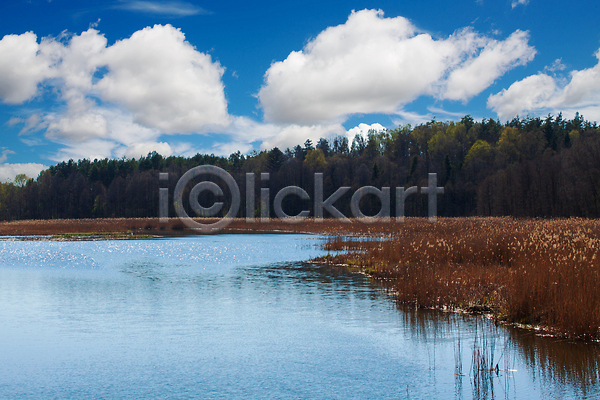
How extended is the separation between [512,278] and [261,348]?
24.0 feet

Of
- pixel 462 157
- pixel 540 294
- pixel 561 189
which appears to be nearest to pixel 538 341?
pixel 540 294

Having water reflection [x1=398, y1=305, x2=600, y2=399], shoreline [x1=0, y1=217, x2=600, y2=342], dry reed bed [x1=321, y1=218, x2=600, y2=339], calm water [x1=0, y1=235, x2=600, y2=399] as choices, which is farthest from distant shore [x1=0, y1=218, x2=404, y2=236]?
water reflection [x1=398, y1=305, x2=600, y2=399]

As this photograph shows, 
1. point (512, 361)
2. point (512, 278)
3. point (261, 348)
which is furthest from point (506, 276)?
point (261, 348)

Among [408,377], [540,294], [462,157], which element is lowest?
[408,377]

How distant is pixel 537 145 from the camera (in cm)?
9825

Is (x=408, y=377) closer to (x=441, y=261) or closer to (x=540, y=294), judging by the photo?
(x=540, y=294)

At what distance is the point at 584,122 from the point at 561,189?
8232cm

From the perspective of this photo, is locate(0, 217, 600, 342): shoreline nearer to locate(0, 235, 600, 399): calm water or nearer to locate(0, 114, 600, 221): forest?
locate(0, 235, 600, 399): calm water

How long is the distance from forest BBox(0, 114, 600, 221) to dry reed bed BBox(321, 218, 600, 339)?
2089 inches

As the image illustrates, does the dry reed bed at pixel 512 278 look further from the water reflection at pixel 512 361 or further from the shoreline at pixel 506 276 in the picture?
the water reflection at pixel 512 361

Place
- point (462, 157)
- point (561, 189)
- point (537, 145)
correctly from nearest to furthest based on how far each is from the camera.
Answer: point (561, 189) < point (537, 145) < point (462, 157)

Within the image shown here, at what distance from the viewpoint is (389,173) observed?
354ft

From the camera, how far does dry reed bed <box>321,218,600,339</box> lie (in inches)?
393

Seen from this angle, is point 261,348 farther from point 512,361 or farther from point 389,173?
point 389,173
